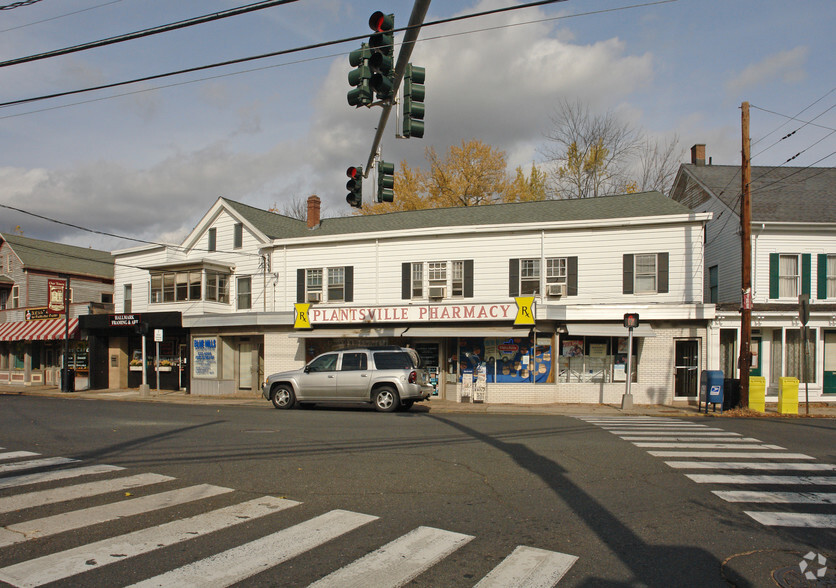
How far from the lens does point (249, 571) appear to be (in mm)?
5094

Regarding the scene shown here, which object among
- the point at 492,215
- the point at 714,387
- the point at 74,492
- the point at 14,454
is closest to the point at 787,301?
the point at 714,387

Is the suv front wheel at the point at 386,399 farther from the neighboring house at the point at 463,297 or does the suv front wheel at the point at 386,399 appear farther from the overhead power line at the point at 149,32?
the overhead power line at the point at 149,32

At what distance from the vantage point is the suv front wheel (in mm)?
18531

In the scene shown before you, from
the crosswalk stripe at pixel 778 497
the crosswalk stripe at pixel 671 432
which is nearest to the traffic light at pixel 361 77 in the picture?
the crosswalk stripe at pixel 778 497

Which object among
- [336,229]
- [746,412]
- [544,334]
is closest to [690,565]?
[746,412]

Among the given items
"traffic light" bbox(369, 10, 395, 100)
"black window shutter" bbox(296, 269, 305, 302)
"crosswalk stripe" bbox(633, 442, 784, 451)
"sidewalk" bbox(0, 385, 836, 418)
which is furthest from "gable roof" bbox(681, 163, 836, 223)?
"traffic light" bbox(369, 10, 395, 100)

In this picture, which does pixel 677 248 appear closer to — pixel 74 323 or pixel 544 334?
pixel 544 334

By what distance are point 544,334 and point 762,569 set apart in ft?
59.3

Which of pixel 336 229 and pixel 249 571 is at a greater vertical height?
pixel 336 229

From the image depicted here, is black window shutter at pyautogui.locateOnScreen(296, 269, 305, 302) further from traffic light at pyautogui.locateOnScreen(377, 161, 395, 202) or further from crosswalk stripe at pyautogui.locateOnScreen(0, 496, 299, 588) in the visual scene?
crosswalk stripe at pyautogui.locateOnScreen(0, 496, 299, 588)

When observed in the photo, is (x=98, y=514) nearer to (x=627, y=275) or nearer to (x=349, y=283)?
(x=627, y=275)

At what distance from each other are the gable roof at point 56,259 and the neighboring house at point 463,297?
11.5m

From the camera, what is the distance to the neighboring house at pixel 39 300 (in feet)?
113

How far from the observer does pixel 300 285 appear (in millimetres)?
27359
